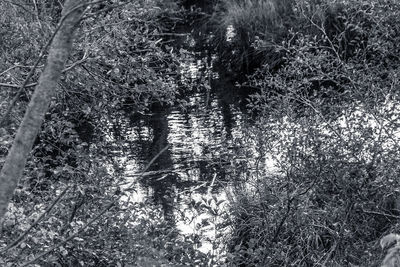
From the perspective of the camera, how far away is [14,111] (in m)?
6.55

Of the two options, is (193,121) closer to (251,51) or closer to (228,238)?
(251,51)

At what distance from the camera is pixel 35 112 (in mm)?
1941

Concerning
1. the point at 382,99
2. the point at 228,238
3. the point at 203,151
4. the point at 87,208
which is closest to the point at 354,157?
the point at 382,99

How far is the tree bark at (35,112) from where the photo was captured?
6.27ft

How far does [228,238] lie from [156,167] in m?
2.82

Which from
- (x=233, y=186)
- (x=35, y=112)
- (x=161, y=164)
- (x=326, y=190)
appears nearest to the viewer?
(x=35, y=112)

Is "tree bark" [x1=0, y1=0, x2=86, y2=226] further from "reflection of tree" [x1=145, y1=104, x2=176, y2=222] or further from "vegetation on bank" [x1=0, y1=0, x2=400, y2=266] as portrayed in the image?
"reflection of tree" [x1=145, y1=104, x2=176, y2=222]

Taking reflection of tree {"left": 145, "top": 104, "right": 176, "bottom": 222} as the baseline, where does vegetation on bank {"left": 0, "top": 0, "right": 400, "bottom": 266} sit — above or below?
above

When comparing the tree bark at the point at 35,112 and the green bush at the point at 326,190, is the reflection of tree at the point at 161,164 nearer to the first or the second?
the green bush at the point at 326,190

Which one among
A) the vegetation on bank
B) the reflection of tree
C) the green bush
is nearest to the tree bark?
the vegetation on bank

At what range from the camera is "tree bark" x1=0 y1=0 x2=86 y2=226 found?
191 cm

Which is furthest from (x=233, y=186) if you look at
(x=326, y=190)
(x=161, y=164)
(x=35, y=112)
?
(x=35, y=112)

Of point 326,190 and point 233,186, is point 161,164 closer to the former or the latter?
point 233,186

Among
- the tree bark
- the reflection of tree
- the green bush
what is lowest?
the reflection of tree
